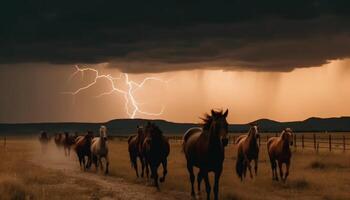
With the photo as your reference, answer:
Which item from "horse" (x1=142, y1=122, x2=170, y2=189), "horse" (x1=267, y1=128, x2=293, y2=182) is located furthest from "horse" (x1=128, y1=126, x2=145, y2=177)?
"horse" (x1=267, y1=128, x2=293, y2=182)

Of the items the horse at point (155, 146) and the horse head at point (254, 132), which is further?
the horse head at point (254, 132)

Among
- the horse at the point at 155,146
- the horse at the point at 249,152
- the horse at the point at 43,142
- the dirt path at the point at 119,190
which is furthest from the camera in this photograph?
the horse at the point at 43,142

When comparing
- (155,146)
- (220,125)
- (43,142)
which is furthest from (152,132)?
(43,142)

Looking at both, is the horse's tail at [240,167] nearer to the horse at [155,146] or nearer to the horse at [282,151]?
the horse at [282,151]

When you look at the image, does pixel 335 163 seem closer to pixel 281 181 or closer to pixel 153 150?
pixel 281 181

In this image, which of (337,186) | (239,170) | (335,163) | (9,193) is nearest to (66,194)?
(9,193)

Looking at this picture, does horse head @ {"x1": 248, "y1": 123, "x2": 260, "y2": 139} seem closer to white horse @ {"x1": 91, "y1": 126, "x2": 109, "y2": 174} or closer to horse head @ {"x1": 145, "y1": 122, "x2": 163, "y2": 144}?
horse head @ {"x1": 145, "y1": 122, "x2": 163, "y2": 144}

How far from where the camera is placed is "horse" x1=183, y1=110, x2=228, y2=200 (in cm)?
1414

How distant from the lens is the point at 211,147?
1477 centimetres

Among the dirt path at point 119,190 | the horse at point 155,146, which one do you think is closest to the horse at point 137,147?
the dirt path at point 119,190

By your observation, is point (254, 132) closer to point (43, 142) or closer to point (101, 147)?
point (101, 147)

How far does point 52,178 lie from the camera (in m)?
22.4

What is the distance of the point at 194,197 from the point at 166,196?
96 cm

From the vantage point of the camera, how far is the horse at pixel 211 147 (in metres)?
14.1
